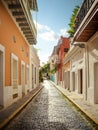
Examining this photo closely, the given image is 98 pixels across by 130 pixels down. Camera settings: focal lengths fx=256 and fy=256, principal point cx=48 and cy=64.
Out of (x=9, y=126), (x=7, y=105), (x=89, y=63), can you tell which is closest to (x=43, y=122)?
(x=9, y=126)

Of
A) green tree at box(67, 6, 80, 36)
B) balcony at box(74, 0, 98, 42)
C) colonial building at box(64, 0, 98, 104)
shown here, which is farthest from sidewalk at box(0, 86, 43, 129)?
green tree at box(67, 6, 80, 36)

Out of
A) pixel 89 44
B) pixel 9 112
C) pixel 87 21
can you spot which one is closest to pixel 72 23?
pixel 89 44

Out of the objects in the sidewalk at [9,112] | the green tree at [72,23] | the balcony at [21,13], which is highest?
the green tree at [72,23]

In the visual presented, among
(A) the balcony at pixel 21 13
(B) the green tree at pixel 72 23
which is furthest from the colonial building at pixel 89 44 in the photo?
(B) the green tree at pixel 72 23

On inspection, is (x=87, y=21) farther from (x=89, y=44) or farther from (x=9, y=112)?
(x=9, y=112)

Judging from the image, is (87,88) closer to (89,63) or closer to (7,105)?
(89,63)

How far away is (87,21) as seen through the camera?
1008 cm

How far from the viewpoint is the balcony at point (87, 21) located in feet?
29.4

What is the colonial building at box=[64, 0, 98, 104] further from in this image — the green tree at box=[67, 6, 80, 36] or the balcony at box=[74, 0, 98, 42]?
the green tree at box=[67, 6, 80, 36]

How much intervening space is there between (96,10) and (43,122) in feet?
13.3

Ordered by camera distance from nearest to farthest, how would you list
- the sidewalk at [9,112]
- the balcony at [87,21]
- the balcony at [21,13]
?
the sidewalk at [9,112] < the balcony at [87,21] < the balcony at [21,13]

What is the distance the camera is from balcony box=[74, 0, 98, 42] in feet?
29.4

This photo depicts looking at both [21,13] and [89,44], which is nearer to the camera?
[21,13]

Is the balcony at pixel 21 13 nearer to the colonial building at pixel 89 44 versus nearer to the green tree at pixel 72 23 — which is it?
the colonial building at pixel 89 44
